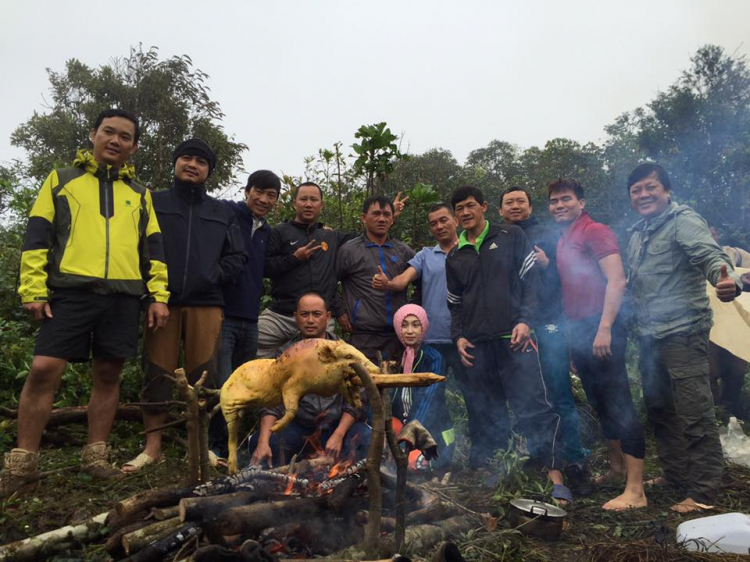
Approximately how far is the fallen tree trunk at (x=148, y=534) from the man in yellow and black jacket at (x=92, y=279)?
1.65m

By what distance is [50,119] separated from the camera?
18.0 metres

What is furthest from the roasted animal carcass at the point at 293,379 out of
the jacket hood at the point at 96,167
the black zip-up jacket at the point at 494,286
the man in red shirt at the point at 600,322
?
the man in red shirt at the point at 600,322

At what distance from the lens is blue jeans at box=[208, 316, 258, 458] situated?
4.67 metres

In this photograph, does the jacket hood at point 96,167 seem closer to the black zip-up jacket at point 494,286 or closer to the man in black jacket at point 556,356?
the black zip-up jacket at point 494,286

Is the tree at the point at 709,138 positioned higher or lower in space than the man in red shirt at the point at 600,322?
higher

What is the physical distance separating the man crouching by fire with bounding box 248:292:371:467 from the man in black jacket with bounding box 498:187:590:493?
66.0 inches

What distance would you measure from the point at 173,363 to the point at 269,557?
8.36 ft

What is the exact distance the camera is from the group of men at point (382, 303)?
3820 millimetres

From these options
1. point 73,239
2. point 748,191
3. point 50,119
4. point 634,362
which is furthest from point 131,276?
point 50,119

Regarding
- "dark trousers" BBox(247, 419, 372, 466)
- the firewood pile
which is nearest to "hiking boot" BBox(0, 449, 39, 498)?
the firewood pile

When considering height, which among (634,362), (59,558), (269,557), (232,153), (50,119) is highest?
(50,119)

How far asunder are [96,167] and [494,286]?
332 centimetres

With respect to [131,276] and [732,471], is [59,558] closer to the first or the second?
[131,276]

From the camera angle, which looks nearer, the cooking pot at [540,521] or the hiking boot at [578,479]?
the cooking pot at [540,521]
